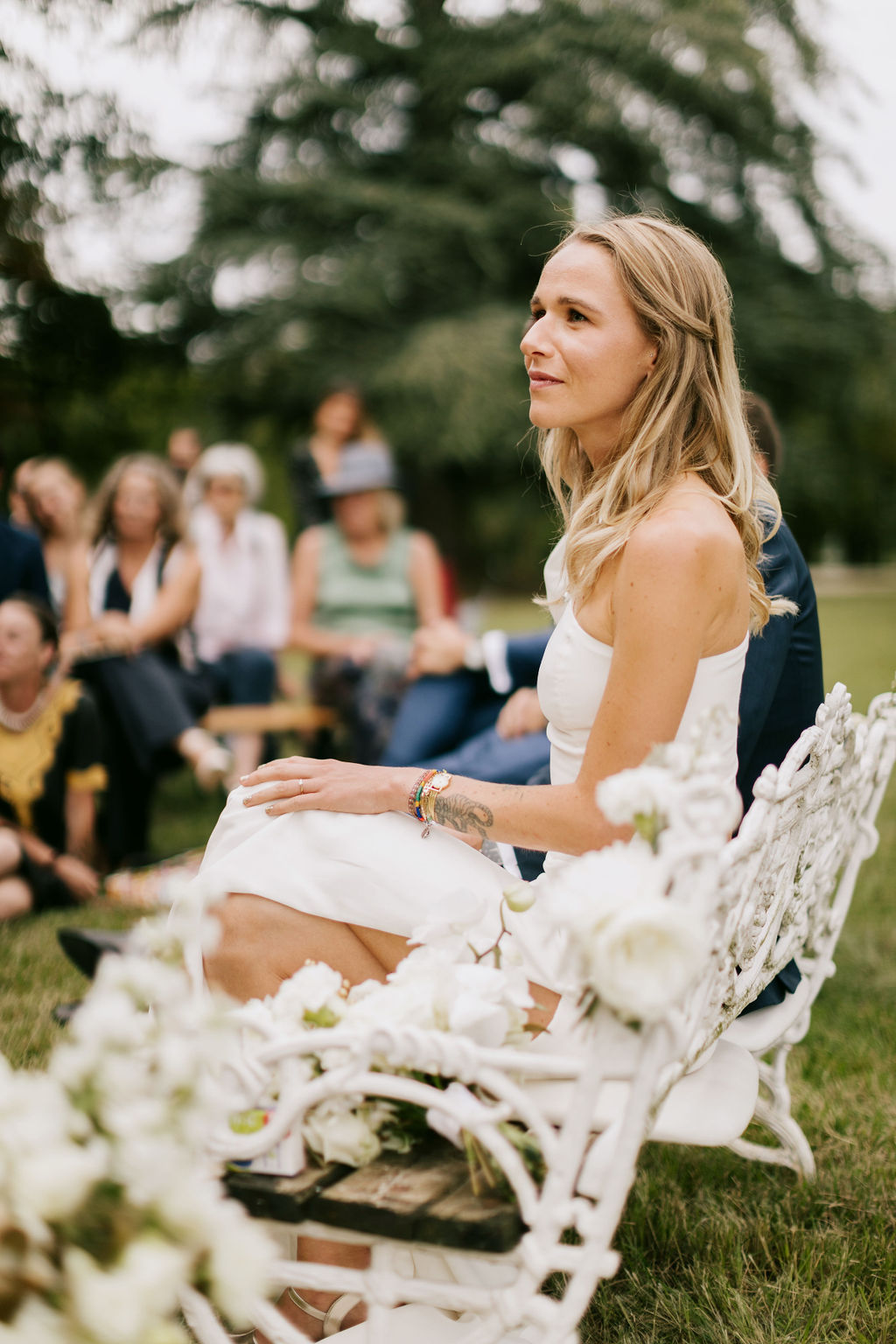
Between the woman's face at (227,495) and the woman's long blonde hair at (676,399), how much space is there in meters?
5.17

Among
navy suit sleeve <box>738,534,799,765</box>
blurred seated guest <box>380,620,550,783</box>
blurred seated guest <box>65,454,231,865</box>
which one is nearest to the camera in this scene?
navy suit sleeve <box>738,534,799,765</box>

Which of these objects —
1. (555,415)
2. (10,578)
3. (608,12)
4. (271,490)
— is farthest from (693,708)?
(271,490)

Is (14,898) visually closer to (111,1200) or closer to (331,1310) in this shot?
(331,1310)

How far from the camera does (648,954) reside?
1.14 meters

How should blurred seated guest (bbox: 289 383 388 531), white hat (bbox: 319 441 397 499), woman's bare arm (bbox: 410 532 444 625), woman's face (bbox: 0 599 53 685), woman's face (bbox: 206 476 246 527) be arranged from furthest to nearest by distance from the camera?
woman's face (bbox: 206 476 246 527) → blurred seated guest (bbox: 289 383 388 531) → woman's bare arm (bbox: 410 532 444 625) → white hat (bbox: 319 441 397 499) → woman's face (bbox: 0 599 53 685)

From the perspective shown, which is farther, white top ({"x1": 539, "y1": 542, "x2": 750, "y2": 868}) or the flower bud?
white top ({"x1": 539, "y1": 542, "x2": 750, "y2": 868})

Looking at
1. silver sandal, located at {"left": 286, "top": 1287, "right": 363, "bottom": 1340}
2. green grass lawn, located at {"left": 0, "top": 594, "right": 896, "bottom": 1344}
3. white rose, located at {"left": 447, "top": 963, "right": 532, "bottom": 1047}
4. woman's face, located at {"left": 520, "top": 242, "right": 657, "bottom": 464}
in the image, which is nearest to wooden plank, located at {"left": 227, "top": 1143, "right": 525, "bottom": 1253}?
white rose, located at {"left": 447, "top": 963, "right": 532, "bottom": 1047}

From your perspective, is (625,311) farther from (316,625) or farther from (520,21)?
(520,21)

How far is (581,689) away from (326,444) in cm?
520

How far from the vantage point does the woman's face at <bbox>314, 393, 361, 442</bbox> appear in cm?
683

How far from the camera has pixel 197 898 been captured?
1.37 m

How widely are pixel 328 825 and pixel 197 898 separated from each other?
0.51 metres

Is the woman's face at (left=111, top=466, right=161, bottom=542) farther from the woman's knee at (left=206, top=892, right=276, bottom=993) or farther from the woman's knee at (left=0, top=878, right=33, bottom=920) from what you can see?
the woman's knee at (left=206, top=892, right=276, bottom=993)

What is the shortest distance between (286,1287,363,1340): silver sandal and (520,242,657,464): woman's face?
60.0 inches
